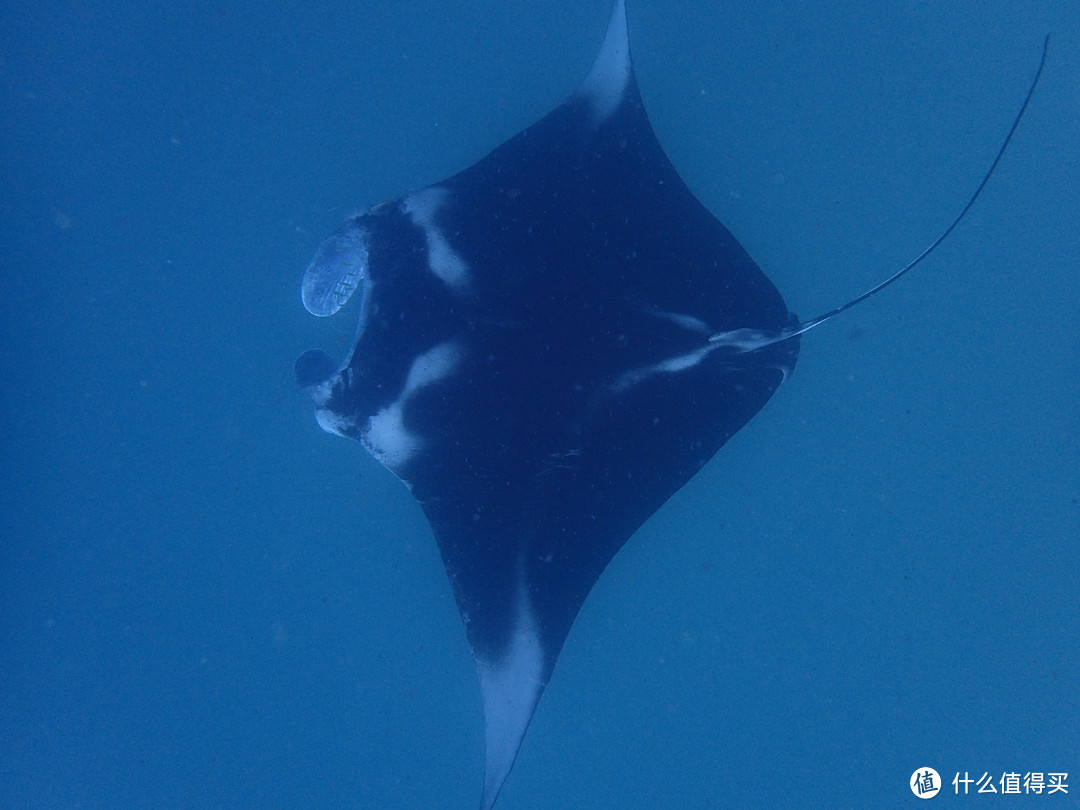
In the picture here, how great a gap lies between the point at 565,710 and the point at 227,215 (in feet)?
9.47

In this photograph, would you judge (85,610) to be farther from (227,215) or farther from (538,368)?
(538,368)

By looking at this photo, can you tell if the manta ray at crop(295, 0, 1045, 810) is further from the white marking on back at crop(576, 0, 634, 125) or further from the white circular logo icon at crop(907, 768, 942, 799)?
the white circular logo icon at crop(907, 768, 942, 799)

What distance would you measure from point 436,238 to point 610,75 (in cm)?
81

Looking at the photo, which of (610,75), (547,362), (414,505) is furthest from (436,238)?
(414,505)

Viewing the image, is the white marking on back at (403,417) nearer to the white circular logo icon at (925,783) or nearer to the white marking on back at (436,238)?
the white marking on back at (436,238)

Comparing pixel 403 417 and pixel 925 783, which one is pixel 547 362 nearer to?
pixel 403 417

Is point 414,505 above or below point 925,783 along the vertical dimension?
above

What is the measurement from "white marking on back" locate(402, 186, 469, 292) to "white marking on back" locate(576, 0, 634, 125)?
0.59m

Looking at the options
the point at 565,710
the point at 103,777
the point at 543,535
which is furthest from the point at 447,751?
the point at 103,777

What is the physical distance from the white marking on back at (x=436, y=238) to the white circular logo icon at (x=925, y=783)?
307 cm

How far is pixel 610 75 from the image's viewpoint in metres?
2.00

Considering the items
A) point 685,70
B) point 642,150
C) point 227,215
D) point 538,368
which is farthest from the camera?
point 227,215

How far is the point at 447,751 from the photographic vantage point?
2.86m

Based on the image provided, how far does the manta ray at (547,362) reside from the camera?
1.84m
